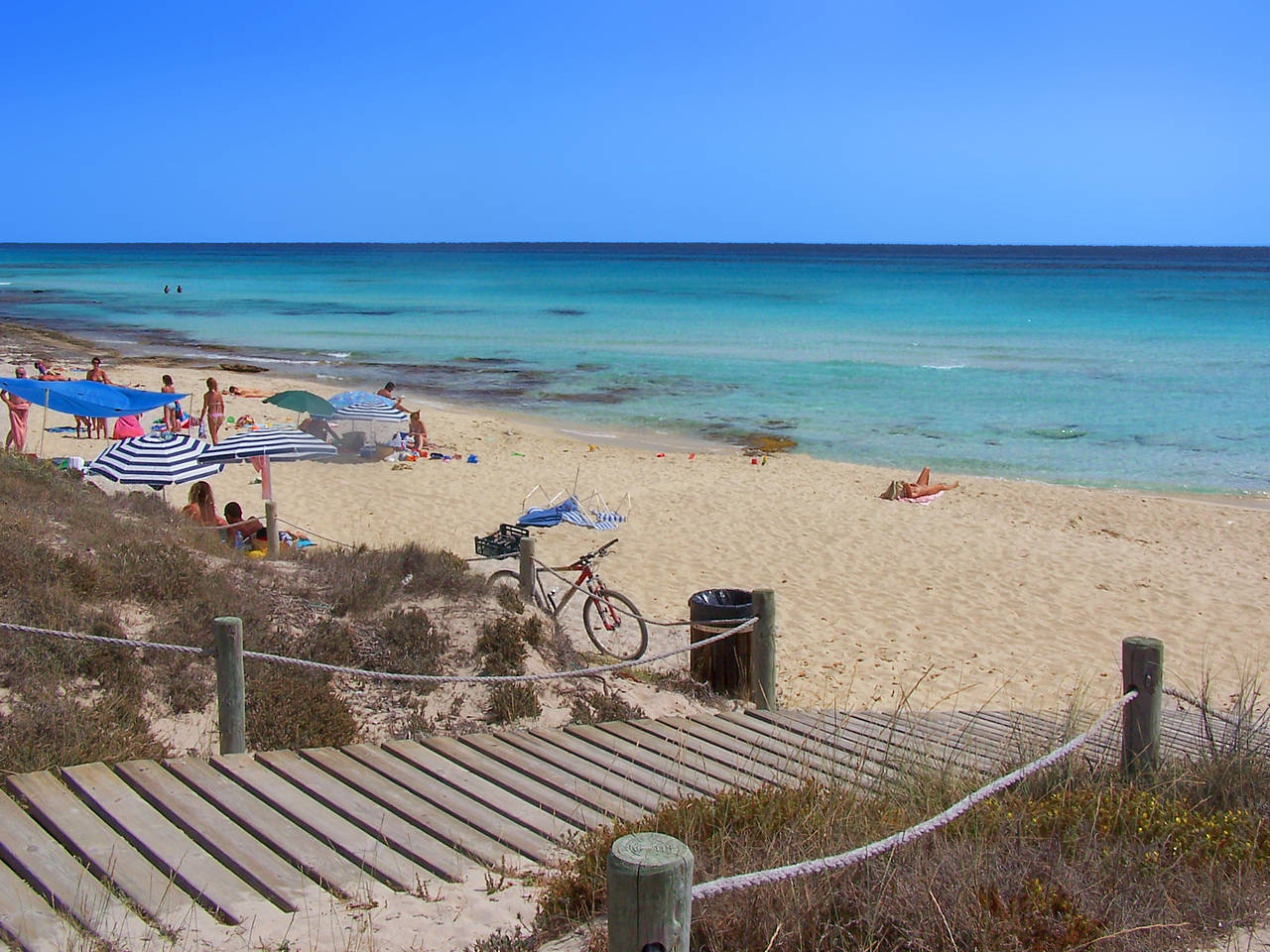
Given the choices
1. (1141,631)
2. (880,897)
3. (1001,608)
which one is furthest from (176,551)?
(1141,631)

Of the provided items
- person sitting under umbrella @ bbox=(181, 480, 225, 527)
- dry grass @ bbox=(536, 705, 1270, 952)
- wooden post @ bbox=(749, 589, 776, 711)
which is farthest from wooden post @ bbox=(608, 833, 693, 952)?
person sitting under umbrella @ bbox=(181, 480, 225, 527)

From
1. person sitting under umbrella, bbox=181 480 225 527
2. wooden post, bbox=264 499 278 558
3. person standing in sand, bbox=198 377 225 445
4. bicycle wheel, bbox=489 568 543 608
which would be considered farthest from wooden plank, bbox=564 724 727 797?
person standing in sand, bbox=198 377 225 445

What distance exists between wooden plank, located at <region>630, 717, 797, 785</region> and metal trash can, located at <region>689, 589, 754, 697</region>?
42.1 inches

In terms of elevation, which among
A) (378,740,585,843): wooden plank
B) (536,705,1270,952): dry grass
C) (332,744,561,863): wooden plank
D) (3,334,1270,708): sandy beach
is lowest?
(3,334,1270,708): sandy beach

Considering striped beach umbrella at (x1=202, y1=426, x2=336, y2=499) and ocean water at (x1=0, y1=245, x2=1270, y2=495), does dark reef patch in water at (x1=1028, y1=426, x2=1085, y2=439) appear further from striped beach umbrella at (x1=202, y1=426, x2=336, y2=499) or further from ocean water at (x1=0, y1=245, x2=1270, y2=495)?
striped beach umbrella at (x1=202, y1=426, x2=336, y2=499)

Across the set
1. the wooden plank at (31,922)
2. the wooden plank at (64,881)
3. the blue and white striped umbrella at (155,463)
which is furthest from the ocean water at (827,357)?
the wooden plank at (31,922)

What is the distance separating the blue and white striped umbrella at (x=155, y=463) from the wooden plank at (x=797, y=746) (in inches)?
285

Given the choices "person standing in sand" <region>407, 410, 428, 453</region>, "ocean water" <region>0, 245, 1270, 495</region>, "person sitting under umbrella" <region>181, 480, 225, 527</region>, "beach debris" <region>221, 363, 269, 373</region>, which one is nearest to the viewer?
"person sitting under umbrella" <region>181, 480, 225, 527</region>

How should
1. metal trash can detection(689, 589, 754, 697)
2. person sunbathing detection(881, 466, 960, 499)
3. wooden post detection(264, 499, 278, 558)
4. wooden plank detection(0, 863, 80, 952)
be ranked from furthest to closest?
1. person sunbathing detection(881, 466, 960, 499)
2. wooden post detection(264, 499, 278, 558)
3. metal trash can detection(689, 589, 754, 697)
4. wooden plank detection(0, 863, 80, 952)

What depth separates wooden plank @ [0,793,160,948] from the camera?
3.43 meters

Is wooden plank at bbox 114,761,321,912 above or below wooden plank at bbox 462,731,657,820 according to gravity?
above

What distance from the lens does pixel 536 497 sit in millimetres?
15727

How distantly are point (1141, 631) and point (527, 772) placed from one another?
784 centimetres

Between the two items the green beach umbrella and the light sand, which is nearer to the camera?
the light sand
